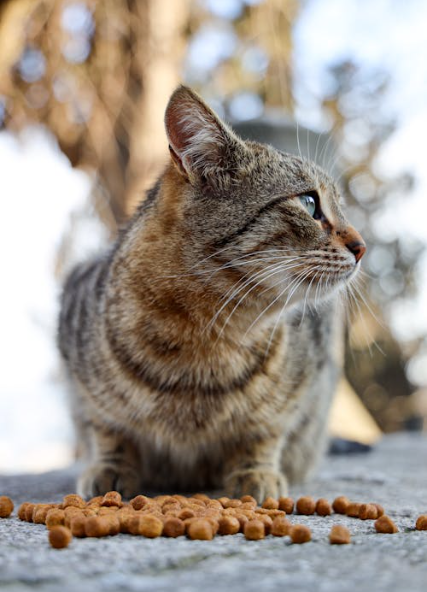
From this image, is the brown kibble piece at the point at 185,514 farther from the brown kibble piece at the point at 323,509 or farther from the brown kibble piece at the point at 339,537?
the brown kibble piece at the point at 323,509

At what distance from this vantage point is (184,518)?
1.42m

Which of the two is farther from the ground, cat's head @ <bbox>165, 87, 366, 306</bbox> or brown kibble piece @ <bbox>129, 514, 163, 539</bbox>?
cat's head @ <bbox>165, 87, 366, 306</bbox>

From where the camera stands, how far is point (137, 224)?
215 centimetres

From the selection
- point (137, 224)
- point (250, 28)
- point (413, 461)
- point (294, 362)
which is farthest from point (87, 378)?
point (250, 28)

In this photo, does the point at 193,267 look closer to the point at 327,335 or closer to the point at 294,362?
the point at 294,362

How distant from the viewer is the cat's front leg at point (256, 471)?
2012 mm

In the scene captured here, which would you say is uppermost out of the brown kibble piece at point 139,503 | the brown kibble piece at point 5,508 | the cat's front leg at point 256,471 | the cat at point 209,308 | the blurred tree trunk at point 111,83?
the blurred tree trunk at point 111,83

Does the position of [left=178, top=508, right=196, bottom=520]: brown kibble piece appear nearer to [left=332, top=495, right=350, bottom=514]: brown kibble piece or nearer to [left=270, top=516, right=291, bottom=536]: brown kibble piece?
[left=270, top=516, right=291, bottom=536]: brown kibble piece

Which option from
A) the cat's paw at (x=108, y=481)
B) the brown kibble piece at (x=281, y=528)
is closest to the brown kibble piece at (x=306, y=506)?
the brown kibble piece at (x=281, y=528)

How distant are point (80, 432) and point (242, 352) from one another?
107 cm

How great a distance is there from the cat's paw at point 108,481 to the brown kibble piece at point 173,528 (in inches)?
29.9

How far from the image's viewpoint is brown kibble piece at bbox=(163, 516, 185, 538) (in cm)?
132

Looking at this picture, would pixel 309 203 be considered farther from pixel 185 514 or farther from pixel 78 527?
pixel 78 527

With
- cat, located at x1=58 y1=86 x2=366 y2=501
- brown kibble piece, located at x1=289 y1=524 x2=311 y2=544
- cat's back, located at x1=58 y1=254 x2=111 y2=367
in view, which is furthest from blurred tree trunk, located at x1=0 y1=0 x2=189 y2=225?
brown kibble piece, located at x1=289 y1=524 x2=311 y2=544
